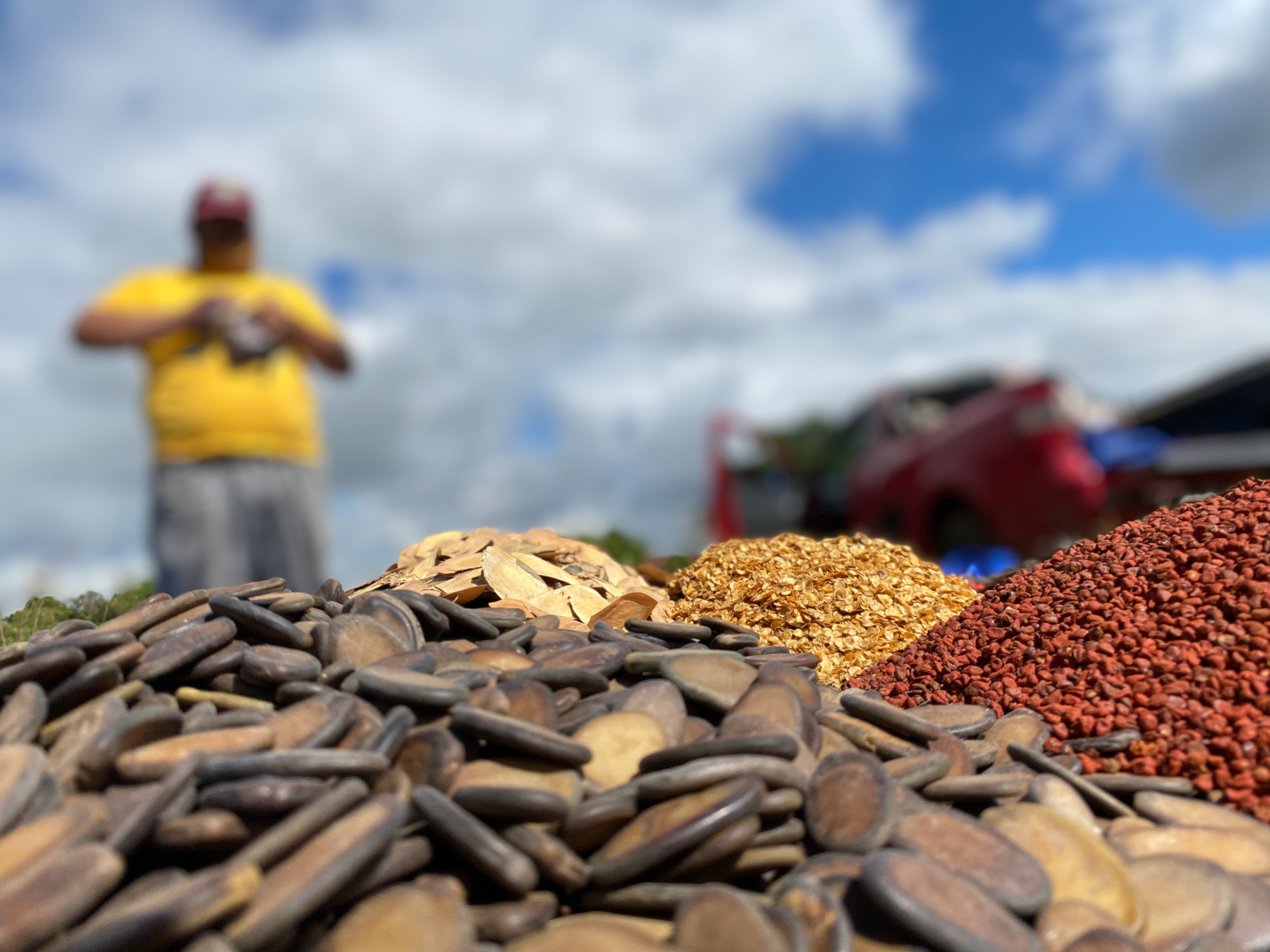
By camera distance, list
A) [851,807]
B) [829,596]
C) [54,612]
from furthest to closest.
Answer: [829,596] → [54,612] → [851,807]

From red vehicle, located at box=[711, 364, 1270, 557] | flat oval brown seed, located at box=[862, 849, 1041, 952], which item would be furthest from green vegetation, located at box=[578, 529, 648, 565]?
flat oval brown seed, located at box=[862, 849, 1041, 952]

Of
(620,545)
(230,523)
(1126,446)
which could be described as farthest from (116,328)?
(1126,446)

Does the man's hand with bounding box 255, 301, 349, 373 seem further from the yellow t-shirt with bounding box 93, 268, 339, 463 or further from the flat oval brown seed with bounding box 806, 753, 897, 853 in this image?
the flat oval brown seed with bounding box 806, 753, 897, 853

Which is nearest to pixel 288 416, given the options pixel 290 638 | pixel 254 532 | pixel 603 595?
pixel 254 532

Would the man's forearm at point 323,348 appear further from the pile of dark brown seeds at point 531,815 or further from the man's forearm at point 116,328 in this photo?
the pile of dark brown seeds at point 531,815

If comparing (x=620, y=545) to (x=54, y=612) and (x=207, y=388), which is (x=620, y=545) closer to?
(x=207, y=388)

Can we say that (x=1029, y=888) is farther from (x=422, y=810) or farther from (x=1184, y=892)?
(x=422, y=810)

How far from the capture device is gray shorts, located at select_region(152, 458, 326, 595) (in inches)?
164

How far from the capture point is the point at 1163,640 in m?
2.24

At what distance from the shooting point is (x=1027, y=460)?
575 centimetres

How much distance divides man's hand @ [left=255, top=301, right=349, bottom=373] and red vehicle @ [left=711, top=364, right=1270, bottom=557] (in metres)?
3.21

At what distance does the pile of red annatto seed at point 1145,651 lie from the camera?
6.73ft

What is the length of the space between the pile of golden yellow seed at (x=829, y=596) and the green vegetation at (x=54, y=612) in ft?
5.51

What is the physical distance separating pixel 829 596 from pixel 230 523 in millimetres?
2641
